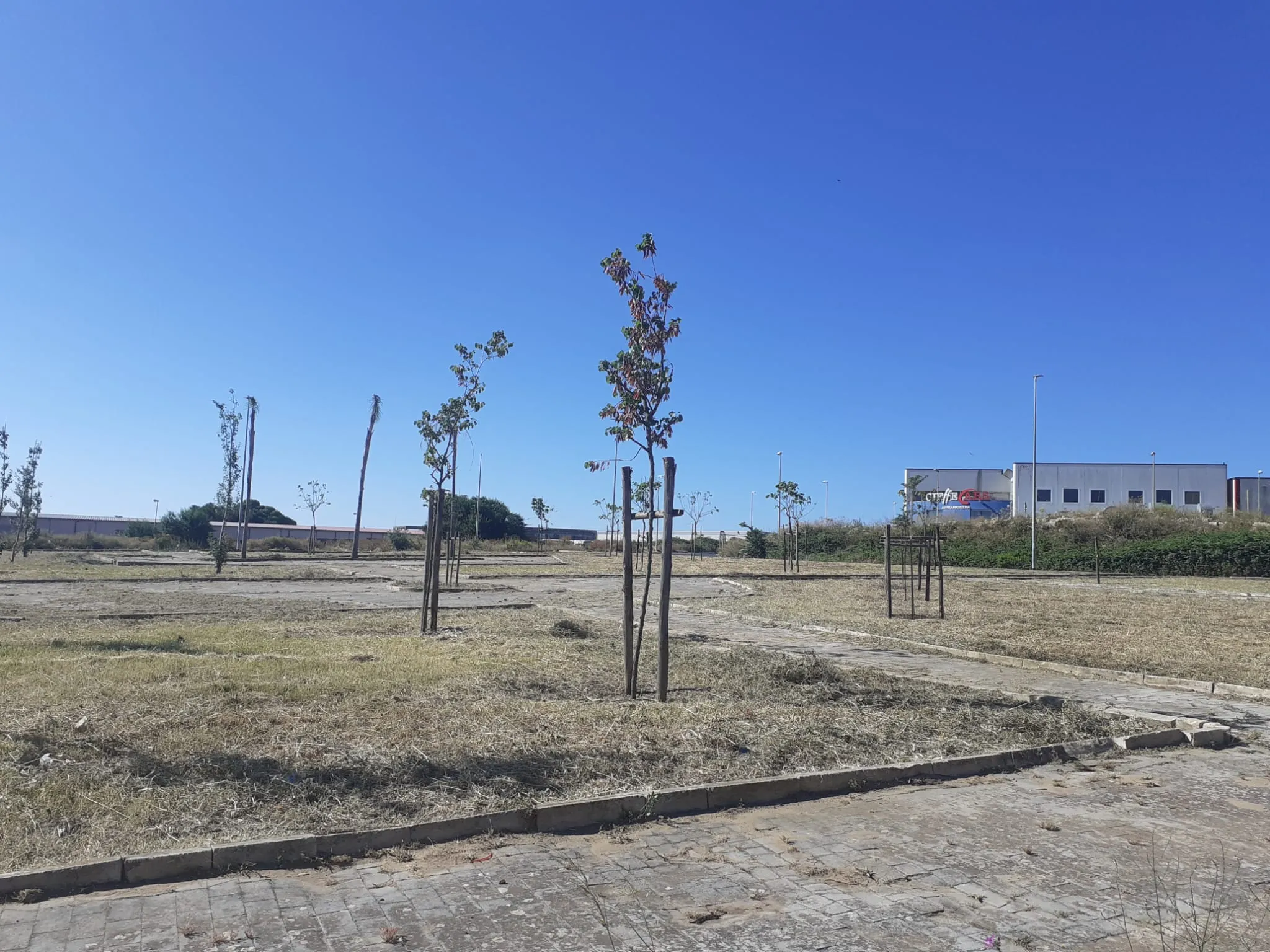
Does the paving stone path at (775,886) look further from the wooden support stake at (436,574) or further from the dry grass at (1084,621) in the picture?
the wooden support stake at (436,574)

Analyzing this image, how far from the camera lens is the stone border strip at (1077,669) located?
10.1m

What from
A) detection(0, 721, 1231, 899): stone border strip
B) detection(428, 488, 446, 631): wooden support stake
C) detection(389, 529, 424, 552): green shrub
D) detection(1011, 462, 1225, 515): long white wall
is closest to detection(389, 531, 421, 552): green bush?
detection(389, 529, 424, 552): green shrub

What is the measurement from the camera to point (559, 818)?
5262 millimetres

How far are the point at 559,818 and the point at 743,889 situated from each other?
4.15 ft

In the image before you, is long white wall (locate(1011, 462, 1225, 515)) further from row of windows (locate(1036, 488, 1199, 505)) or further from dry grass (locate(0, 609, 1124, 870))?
dry grass (locate(0, 609, 1124, 870))

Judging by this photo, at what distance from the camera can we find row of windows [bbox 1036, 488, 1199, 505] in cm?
6712

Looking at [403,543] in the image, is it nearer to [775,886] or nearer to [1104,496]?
[1104,496]

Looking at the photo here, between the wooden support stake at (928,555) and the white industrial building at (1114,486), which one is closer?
the wooden support stake at (928,555)

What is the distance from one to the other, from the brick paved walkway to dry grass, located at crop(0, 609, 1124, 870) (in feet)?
1.86

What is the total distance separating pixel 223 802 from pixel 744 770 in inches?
125

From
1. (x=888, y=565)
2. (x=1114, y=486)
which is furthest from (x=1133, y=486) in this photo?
(x=888, y=565)

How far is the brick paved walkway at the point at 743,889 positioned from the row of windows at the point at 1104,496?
67165 mm

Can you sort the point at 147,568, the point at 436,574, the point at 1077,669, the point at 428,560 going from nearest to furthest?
the point at 1077,669 → the point at 436,574 → the point at 428,560 → the point at 147,568

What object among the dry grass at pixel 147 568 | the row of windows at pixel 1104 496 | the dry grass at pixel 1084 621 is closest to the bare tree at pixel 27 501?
the dry grass at pixel 147 568
